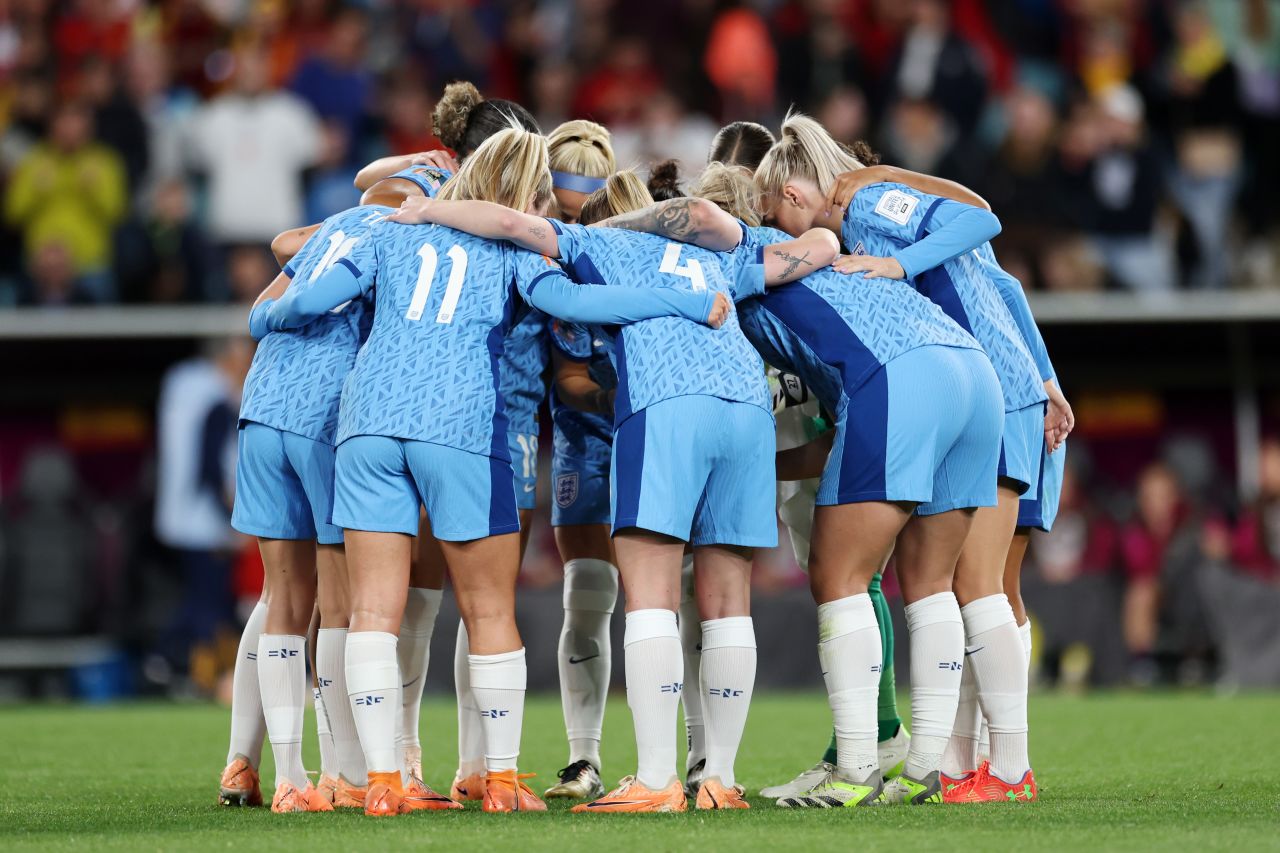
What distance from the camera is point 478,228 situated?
18.2 ft

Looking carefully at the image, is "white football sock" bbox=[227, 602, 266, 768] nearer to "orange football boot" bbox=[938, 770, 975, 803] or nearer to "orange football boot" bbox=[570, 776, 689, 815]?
"orange football boot" bbox=[570, 776, 689, 815]

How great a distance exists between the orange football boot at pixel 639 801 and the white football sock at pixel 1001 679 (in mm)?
1127

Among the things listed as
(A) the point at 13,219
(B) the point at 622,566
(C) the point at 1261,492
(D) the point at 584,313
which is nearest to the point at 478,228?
(D) the point at 584,313

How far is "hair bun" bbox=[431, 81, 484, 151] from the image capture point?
6445mm

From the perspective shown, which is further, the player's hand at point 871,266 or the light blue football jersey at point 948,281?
the light blue football jersey at point 948,281

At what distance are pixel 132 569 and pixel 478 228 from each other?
971 cm

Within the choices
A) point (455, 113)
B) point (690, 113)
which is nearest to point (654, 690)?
point (455, 113)

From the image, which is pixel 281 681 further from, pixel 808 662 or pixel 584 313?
pixel 808 662

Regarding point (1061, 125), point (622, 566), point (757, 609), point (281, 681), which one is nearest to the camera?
point (622, 566)

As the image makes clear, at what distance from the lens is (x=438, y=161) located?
649 centimetres

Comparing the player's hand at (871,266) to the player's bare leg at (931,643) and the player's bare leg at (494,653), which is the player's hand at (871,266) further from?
the player's bare leg at (494,653)

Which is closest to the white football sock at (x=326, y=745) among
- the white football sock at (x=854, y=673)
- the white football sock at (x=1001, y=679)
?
the white football sock at (x=854, y=673)

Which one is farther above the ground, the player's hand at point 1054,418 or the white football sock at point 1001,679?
the player's hand at point 1054,418

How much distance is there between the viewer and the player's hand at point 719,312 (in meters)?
5.45
